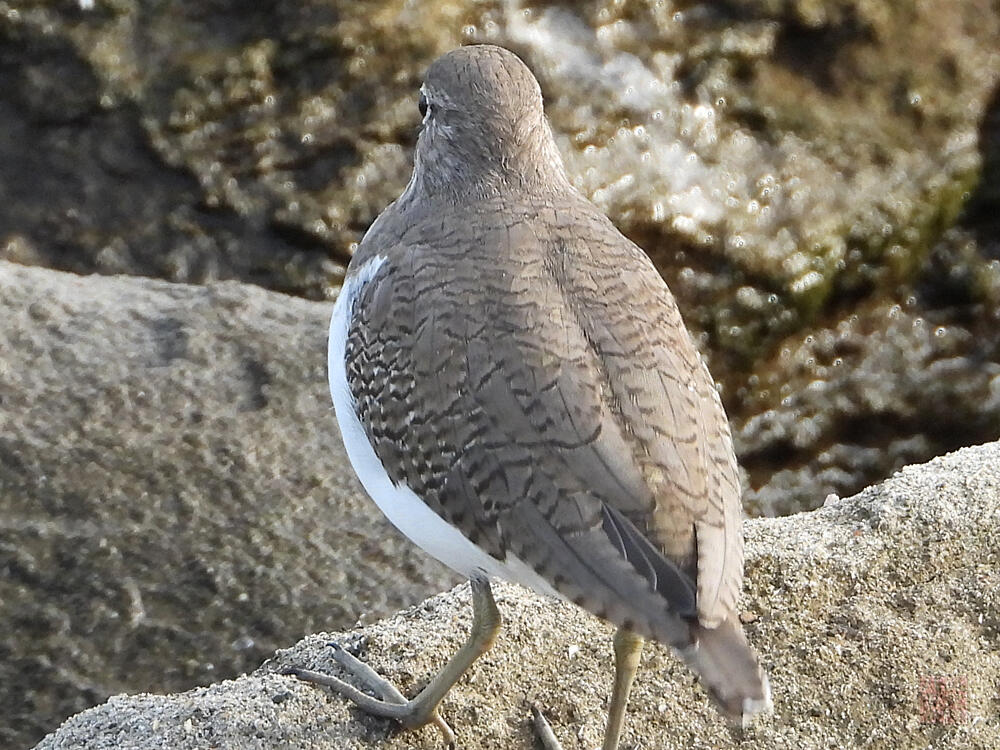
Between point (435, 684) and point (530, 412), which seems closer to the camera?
point (530, 412)

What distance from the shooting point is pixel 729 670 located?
11.0 feet

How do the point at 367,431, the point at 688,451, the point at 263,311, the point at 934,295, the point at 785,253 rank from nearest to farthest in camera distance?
the point at 688,451 < the point at 367,431 < the point at 263,311 < the point at 785,253 < the point at 934,295

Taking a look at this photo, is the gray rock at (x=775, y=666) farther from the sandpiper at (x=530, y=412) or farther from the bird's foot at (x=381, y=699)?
the sandpiper at (x=530, y=412)

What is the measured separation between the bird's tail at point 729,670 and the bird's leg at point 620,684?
1.56 feet

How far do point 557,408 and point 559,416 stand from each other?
0.08ft

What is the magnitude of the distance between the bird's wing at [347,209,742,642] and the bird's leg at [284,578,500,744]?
53cm

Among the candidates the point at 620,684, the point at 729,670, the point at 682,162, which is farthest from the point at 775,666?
the point at 682,162

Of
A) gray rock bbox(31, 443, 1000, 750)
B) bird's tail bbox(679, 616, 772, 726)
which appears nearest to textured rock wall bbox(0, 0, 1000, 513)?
gray rock bbox(31, 443, 1000, 750)

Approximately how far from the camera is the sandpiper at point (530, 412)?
11.6 ft

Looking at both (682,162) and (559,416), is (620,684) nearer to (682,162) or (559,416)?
(559,416)

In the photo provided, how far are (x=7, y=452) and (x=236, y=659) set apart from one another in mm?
1203

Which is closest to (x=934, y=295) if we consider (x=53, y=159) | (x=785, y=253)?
(x=785, y=253)

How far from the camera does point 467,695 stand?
443 cm

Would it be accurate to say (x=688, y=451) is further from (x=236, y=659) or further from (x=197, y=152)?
(x=197, y=152)
